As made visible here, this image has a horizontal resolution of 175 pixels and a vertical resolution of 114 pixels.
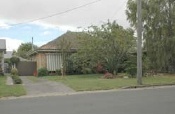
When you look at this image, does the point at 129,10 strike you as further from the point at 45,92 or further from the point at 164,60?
the point at 45,92

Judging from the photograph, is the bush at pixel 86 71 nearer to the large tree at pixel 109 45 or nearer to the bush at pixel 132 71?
the large tree at pixel 109 45

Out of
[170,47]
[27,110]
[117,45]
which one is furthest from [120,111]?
[170,47]

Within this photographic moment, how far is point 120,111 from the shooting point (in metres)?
11.9

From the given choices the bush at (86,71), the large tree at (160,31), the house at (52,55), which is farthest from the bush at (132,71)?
the house at (52,55)

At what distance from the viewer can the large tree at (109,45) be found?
33.4 meters

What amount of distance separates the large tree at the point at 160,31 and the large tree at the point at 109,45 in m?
2.56

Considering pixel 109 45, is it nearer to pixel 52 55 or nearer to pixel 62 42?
pixel 62 42

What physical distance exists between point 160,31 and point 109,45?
578 cm

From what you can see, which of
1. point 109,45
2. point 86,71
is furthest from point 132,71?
point 86,71

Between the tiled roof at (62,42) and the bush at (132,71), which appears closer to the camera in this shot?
the bush at (132,71)

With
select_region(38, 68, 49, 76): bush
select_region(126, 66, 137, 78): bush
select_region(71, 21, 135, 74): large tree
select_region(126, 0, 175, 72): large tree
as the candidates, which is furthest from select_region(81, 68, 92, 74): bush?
select_region(126, 66, 137, 78): bush

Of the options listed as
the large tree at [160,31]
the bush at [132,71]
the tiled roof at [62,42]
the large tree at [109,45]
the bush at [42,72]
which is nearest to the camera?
the bush at [132,71]

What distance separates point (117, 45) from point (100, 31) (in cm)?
226

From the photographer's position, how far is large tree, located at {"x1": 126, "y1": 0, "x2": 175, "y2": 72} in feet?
116
